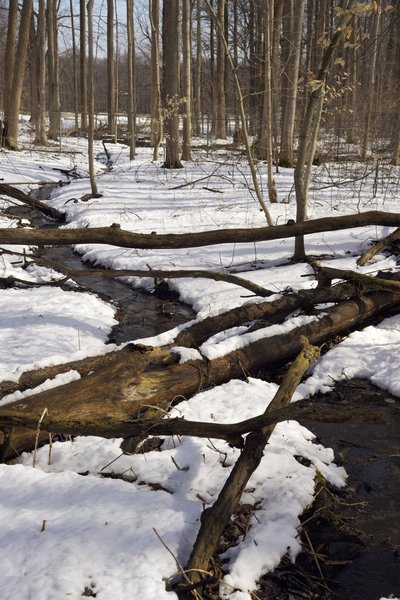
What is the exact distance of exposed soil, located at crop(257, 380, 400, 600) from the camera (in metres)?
2.66

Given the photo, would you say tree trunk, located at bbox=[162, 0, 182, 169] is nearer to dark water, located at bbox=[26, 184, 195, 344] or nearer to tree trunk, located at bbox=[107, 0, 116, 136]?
dark water, located at bbox=[26, 184, 195, 344]

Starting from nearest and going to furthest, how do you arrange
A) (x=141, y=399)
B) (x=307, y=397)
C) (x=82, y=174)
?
(x=141, y=399)
(x=307, y=397)
(x=82, y=174)

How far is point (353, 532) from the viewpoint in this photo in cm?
301

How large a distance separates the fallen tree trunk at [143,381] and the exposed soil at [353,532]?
89cm

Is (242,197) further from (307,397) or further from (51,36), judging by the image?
(51,36)

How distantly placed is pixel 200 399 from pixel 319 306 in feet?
7.65

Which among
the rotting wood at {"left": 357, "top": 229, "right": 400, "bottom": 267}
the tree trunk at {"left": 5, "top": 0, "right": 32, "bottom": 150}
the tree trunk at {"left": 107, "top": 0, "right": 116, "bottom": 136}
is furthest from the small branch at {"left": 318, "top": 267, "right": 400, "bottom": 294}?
the tree trunk at {"left": 107, "top": 0, "right": 116, "bottom": 136}

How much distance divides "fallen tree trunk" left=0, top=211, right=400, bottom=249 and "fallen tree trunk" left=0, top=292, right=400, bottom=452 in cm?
79

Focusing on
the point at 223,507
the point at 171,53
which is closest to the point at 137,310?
the point at 223,507

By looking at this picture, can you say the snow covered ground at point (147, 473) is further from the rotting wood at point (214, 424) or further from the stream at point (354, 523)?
the rotting wood at point (214, 424)

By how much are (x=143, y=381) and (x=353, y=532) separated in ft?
5.41

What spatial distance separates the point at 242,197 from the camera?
41.2 ft

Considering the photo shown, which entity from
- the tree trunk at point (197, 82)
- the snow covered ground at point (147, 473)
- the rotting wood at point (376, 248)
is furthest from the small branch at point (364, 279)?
the tree trunk at point (197, 82)

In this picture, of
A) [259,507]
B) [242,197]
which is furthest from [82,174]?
[259,507]
